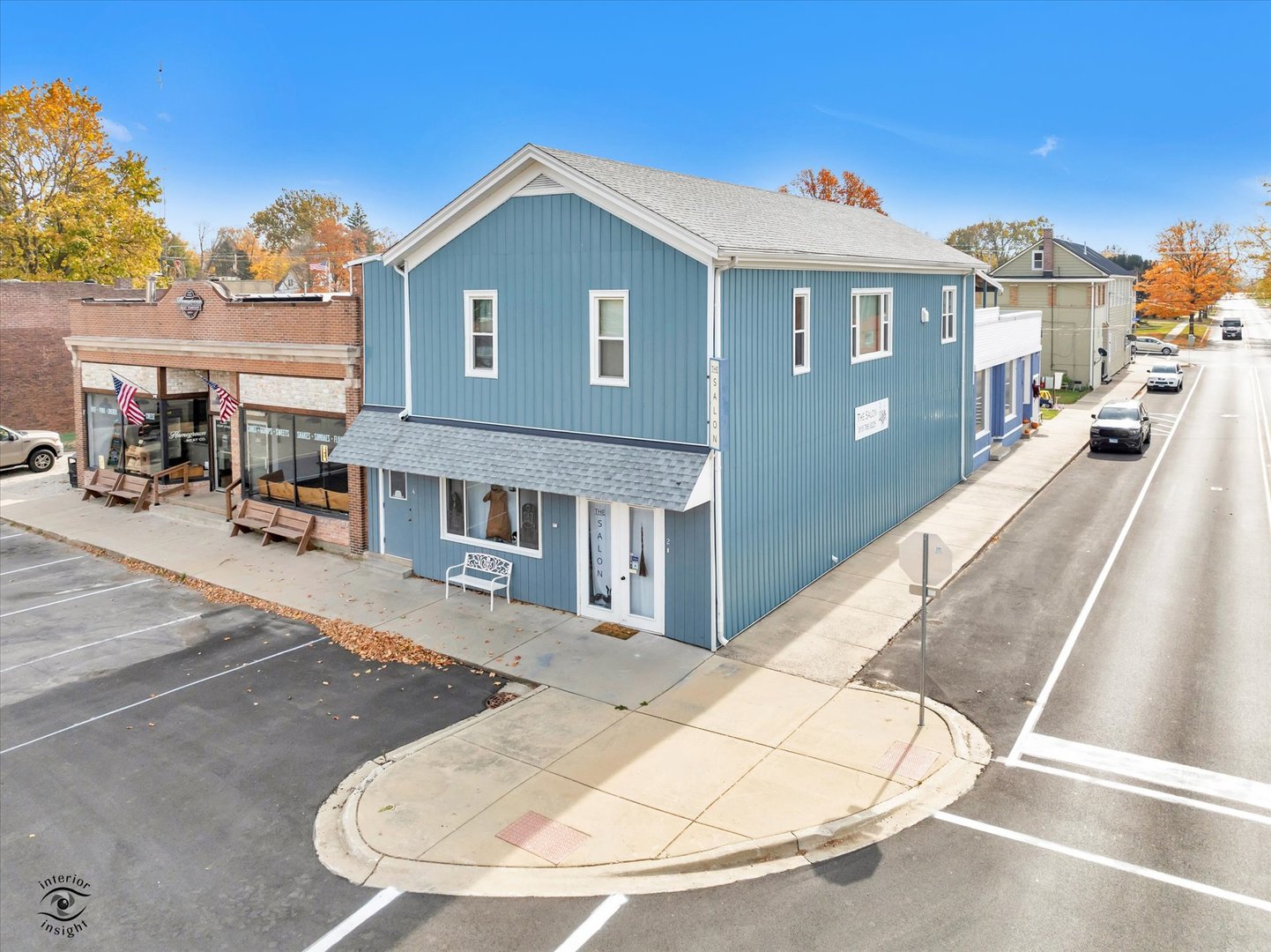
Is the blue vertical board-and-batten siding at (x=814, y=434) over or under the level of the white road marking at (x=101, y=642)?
over

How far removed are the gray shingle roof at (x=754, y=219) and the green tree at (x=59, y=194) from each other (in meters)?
40.2

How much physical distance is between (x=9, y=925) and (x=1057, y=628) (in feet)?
47.9

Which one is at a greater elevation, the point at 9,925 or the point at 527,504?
the point at 527,504

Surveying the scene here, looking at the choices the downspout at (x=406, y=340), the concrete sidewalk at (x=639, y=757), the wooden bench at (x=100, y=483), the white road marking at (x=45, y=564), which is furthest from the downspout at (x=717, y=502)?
the wooden bench at (x=100, y=483)

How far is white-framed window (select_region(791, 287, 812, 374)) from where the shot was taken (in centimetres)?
1688

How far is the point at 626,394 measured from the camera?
1533cm

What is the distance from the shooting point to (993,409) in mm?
31672

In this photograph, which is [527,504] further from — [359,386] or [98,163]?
[98,163]

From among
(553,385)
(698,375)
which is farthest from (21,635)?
(698,375)

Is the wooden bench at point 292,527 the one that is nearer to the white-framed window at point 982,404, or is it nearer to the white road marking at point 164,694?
the white road marking at point 164,694

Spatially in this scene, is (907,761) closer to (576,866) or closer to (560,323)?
(576,866)

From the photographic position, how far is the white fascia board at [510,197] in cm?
1416

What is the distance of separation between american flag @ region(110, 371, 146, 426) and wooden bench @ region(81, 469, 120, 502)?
1.95 metres

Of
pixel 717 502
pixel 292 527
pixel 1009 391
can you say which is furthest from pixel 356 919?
pixel 1009 391
